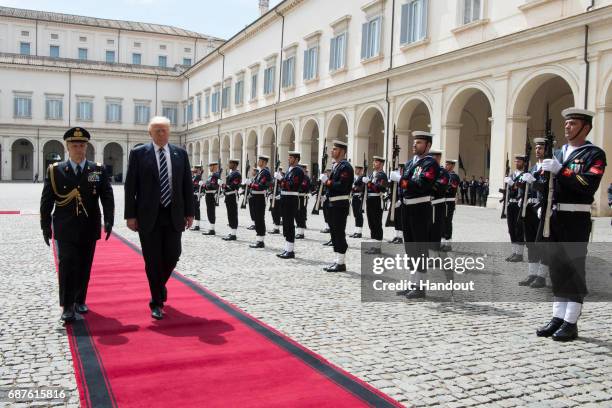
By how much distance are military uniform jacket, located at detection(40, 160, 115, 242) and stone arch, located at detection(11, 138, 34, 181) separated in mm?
54738

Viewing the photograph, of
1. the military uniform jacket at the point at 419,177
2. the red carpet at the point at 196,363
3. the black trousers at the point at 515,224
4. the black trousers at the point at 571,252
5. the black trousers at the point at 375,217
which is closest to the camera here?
the red carpet at the point at 196,363

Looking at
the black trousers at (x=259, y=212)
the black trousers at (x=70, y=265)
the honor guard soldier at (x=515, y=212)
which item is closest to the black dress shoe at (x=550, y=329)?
the honor guard soldier at (x=515, y=212)

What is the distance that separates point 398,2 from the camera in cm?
2281

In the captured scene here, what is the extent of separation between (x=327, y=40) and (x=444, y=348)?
25305 millimetres

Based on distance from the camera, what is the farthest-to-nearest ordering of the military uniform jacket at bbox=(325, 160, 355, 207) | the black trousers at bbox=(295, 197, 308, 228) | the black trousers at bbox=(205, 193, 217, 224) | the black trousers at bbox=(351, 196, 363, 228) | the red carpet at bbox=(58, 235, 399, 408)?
1. the black trousers at bbox=(205, 193, 217, 224)
2. the black trousers at bbox=(351, 196, 363, 228)
3. the black trousers at bbox=(295, 197, 308, 228)
4. the military uniform jacket at bbox=(325, 160, 355, 207)
5. the red carpet at bbox=(58, 235, 399, 408)

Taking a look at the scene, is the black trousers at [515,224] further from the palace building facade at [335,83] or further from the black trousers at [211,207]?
the black trousers at [211,207]

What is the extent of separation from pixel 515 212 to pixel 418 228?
→ 11.1 feet

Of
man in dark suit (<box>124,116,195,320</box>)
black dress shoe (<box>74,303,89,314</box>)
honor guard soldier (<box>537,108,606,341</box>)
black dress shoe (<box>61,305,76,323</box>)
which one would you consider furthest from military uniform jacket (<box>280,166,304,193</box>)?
honor guard soldier (<box>537,108,606,341</box>)

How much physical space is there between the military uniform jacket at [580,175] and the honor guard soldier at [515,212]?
412cm

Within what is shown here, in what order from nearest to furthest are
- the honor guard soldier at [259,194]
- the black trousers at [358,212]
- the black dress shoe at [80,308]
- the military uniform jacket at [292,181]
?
the black dress shoe at [80,308] → the military uniform jacket at [292,181] → the honor guard soldier at [259,194] → the black trousers at [358,212]

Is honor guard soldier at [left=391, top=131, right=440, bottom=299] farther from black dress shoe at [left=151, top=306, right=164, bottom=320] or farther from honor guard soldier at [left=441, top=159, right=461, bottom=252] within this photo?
honor guard soldier at [left=441, top=159, right=461, bottom=252]

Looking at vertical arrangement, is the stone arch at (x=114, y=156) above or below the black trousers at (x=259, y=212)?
above

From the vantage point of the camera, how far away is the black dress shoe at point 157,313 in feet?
18.2

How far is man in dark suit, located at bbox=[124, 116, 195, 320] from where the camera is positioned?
18.0 ft
